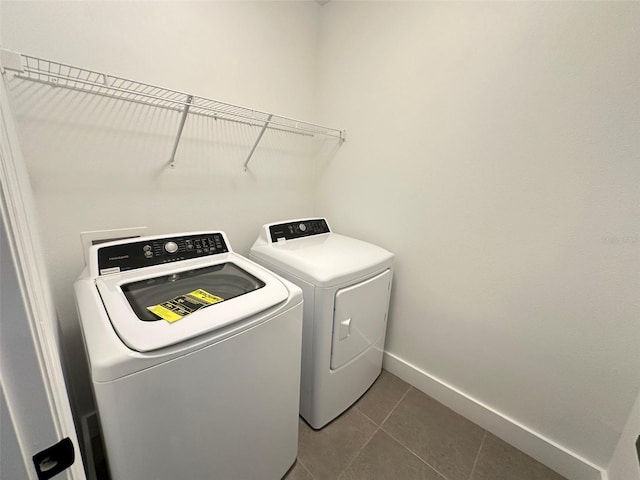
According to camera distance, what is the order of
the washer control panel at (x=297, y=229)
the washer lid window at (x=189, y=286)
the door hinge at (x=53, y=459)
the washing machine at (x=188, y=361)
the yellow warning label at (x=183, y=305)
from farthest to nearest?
the washer control panel at (x=297, y=229)
the washer lid window at (x=189, y=286)
the yellow warning label at (x=183, y=305)
the washing machine at (x=188, y=361)
the door hinge at (x=53, y=459)

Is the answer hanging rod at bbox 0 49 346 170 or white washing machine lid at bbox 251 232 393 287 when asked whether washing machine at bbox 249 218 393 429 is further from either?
hanging rod at bbox 0 49 346 170

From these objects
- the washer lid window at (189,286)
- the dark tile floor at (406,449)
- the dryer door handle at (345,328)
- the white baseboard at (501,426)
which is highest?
the washer lid window at (189,286)

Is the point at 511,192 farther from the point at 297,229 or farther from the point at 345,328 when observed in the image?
the point at 297,229

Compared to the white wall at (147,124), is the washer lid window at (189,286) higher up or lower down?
lower down

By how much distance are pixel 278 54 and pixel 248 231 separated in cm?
128

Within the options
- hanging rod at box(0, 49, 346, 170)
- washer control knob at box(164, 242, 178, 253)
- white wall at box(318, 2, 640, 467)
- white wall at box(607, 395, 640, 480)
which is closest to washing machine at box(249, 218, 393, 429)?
white wall at box(318, 2, 640, 467)

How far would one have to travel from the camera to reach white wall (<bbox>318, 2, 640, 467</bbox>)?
108cm

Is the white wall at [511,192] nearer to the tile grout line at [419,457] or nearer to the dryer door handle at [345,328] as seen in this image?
the tile grout line at [419,457]

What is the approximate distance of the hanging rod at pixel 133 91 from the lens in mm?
936

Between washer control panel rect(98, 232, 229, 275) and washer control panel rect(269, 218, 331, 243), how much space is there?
34 cm

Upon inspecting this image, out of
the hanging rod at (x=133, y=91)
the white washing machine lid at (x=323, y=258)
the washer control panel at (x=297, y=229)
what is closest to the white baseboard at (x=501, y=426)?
the white washing machine lid at (x=323, y=258)

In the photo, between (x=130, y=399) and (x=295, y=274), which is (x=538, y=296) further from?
(x=130, y=399)

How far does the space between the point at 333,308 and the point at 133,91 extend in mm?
1331

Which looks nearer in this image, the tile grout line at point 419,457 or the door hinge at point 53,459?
the door hinge at point 53,459
